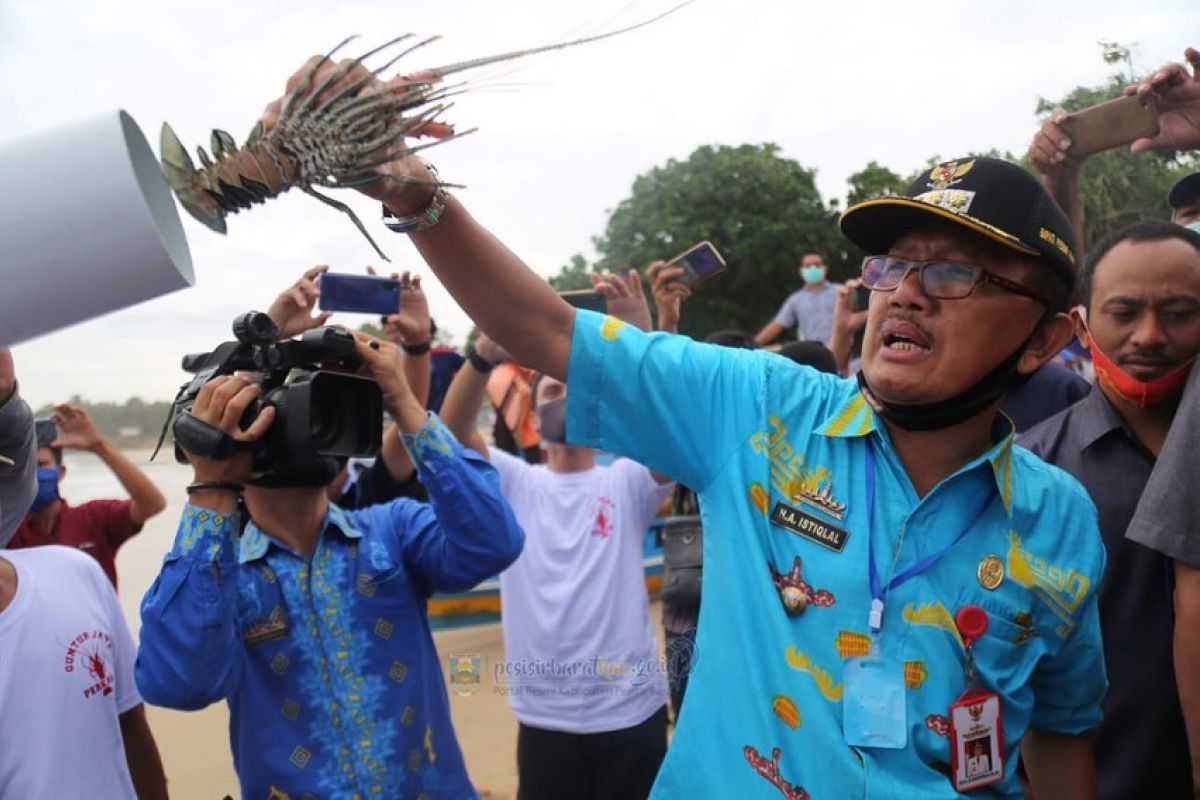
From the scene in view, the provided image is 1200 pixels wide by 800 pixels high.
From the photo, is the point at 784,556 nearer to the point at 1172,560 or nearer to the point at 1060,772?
the point at 1060,772

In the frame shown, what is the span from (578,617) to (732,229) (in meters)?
14.3

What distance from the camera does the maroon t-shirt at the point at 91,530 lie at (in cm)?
353

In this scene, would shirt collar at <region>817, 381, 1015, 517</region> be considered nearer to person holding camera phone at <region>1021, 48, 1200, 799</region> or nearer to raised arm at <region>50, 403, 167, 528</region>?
person holding camera phone at <region>1021, 48, 1200, 799</region>

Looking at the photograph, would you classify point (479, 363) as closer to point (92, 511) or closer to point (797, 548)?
point (797, 548)

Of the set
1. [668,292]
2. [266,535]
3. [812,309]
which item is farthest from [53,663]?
[812,309]

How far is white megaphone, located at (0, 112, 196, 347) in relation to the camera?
850 millimetres

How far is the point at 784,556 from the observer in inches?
58.2

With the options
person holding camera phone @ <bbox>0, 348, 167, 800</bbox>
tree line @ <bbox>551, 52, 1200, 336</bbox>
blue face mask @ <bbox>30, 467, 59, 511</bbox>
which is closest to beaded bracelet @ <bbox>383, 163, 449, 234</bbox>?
person holding camera phone @ <bbox>0, 348, 167, 800</bbox>

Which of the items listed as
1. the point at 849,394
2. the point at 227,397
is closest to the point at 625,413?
the point at 849,394

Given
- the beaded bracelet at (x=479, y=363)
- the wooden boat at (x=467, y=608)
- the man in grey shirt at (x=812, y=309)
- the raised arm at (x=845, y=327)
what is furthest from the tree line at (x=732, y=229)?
the beaded bracelet at (x=479, y=363)

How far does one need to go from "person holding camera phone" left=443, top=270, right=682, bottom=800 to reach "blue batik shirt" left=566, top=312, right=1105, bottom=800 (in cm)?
123

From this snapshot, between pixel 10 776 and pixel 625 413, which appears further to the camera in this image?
pixel 10 776

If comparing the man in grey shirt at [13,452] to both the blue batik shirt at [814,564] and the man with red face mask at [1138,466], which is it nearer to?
the blue batik shirt at [814,564]

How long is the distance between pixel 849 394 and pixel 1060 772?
897mm
